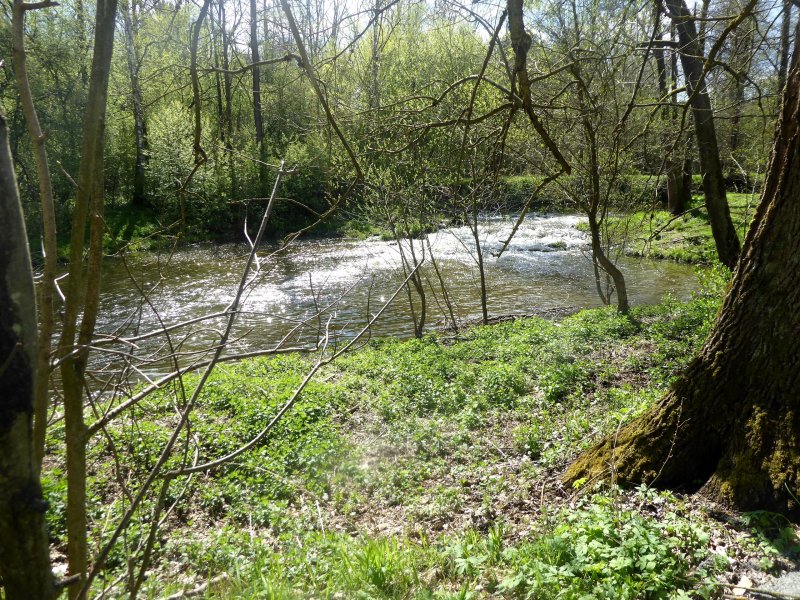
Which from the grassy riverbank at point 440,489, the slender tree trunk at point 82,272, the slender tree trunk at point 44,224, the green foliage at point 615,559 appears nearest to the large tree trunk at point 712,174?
the grassy riverbank at point 440,489

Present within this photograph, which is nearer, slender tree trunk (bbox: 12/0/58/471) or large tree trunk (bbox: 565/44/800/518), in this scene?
slender tree trunk (bbox: 12/0/58/471)

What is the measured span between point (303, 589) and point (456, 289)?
13100mm

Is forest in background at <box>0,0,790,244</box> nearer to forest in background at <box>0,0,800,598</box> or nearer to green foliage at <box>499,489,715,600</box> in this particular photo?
forest in background at <box>0,0,800,598</box>

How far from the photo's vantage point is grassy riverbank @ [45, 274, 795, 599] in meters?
3.01

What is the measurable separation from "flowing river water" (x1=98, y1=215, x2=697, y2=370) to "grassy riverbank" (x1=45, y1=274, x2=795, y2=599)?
3546 millimetres

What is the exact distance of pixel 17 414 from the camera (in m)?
0.84

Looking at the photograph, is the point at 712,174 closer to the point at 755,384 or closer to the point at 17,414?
the point at 755,384

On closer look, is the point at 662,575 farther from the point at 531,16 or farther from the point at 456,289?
the point at 456,289

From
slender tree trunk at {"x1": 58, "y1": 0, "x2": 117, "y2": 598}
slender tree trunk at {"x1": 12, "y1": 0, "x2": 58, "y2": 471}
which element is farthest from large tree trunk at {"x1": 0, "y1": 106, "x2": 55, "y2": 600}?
slender tree trunk at {"x1": 58, "y1": 0, "x2": 117, "y2": 598}

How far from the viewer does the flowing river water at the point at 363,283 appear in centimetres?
1304

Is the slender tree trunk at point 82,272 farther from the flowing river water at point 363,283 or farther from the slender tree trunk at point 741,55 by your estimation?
the flowing river water at point 363,283

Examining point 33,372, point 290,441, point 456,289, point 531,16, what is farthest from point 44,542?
point 456,289

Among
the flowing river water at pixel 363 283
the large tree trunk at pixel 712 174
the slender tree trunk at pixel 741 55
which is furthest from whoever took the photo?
the flowing river water at pixel 363 283

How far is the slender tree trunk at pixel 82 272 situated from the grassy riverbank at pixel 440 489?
0.12m
